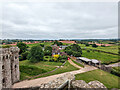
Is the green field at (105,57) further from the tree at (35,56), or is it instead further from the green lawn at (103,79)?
the tree at (35,56)

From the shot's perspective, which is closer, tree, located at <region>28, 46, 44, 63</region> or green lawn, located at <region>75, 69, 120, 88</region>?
green lawn, located at <region>75, 69, 120, 88</region>

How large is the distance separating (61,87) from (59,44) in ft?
172

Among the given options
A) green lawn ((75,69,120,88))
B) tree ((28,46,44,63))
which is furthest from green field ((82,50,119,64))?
tree ((28,46,44,63))

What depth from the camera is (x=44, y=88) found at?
19.3 ft

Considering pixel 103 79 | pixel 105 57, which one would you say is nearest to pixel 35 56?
pixel 103 79

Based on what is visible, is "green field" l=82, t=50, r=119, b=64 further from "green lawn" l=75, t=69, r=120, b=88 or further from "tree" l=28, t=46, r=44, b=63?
"tree" l=28, t=46, r=44, b=63

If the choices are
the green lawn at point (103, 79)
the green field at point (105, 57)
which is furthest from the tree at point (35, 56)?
the green field at point (105, 57)

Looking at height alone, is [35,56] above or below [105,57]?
above

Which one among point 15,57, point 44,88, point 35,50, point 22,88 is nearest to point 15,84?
point 22,88

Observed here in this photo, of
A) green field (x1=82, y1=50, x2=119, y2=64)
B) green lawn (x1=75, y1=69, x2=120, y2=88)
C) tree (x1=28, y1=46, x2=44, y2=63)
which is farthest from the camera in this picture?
green field (x1=82, y1=50, x2=119, y2=64)

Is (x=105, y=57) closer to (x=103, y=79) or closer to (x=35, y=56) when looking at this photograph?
(x=103, y=79)

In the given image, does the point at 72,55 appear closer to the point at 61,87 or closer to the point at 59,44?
the point at 59,44

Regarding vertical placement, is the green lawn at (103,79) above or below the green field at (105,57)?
below

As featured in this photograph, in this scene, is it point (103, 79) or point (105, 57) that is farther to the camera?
point (105, 57)
